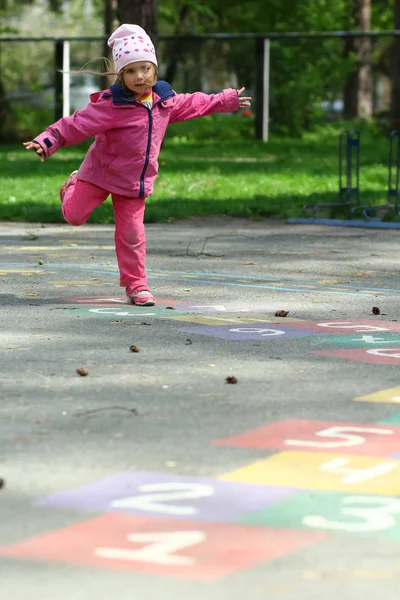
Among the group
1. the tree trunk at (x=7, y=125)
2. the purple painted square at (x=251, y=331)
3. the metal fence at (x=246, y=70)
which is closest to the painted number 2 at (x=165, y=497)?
the purple painted square at (x=251, y=331)

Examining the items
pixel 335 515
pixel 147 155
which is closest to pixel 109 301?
pixel 147 155

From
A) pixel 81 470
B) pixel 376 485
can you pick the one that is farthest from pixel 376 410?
pixel 81 470

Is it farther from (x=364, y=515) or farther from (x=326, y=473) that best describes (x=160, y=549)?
(x=326, y=473)

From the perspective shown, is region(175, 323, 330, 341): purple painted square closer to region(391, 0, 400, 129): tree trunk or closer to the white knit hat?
the white knit hat

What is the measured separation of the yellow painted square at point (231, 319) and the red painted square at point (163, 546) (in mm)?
3617

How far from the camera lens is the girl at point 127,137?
7801mm

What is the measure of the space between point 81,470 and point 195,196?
1249cm

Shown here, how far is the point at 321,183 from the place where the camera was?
60.1 feet

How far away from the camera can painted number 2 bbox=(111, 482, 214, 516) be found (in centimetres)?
382

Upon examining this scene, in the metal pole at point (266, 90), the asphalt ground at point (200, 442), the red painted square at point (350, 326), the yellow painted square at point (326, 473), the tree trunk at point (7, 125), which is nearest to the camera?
the asphalt ground at point (200, 442)

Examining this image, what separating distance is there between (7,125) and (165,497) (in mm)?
26143

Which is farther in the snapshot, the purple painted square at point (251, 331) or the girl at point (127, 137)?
the girl at point (127, 137)

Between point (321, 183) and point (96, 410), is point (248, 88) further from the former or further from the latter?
Result: point (96, 410)

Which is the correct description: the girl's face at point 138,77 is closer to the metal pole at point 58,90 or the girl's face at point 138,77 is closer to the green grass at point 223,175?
the green grass at point 223,175
